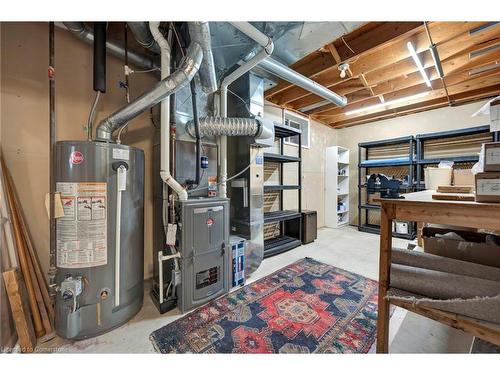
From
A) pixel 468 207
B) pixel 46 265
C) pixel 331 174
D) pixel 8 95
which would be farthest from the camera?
pixel 331 174

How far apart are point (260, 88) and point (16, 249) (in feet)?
9.49

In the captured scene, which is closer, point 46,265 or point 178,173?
point 46,265

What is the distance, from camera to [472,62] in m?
2.62

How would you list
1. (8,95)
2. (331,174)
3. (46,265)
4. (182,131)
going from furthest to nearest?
(331,174)
(182,131)
(46,265)
(8,95)

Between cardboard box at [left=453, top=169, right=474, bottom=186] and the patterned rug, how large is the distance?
7.16 feet

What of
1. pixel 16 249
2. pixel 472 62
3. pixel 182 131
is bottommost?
pixel 16 249

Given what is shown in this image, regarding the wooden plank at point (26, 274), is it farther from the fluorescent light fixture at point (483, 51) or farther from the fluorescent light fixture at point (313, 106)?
the fluorescent light fixture at point (483, 51)

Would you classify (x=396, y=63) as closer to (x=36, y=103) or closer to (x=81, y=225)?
(x=81, y=225)

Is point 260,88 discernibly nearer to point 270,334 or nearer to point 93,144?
point 93,144

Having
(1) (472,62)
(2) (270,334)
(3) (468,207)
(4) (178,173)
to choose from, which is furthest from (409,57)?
(2) (270,334)

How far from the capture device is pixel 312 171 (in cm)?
470

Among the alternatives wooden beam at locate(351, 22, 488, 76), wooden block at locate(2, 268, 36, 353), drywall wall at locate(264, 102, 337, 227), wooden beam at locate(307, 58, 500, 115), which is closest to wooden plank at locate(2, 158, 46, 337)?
wooden block at locate(2, 268, 36, 353)

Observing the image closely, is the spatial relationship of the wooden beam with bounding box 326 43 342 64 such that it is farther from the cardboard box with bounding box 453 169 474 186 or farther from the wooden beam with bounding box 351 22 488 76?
the cardboard box with bounding box 453 169 474 186

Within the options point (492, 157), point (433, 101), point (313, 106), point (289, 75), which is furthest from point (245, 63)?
point (433, 101)
